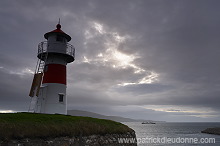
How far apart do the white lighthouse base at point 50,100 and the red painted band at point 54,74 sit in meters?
0.47

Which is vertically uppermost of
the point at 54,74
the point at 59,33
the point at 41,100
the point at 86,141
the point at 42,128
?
the point at 59,33

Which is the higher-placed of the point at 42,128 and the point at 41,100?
the point at 41,100

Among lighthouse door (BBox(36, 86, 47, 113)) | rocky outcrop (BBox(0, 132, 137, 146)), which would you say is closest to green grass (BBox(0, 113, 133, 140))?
rocky outcrop (BBox(0, 132, 137, 146))

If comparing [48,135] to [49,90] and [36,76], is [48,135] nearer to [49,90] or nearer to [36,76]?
[49,90]

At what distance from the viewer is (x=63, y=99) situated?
68.6ft

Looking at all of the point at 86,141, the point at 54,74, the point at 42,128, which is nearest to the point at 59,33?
the point at 54,74

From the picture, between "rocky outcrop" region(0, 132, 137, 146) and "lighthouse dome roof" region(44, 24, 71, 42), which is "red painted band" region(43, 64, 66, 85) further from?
"rocky outcrop" region(0, 132, 137, 146)

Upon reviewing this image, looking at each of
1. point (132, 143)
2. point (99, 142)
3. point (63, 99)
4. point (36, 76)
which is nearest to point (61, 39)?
A: point (36, 76)

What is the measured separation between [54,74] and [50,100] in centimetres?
289

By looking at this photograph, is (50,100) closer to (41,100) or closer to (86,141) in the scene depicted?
(41,100)

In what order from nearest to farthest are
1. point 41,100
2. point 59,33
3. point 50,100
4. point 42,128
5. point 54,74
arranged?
point 42,128 < point 50,100 < point 41,100 < point 54,74 < point 59,33

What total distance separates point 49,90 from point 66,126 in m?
7.47

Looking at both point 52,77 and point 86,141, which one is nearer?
point 86,141

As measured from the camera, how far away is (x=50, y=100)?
65.9 feet
